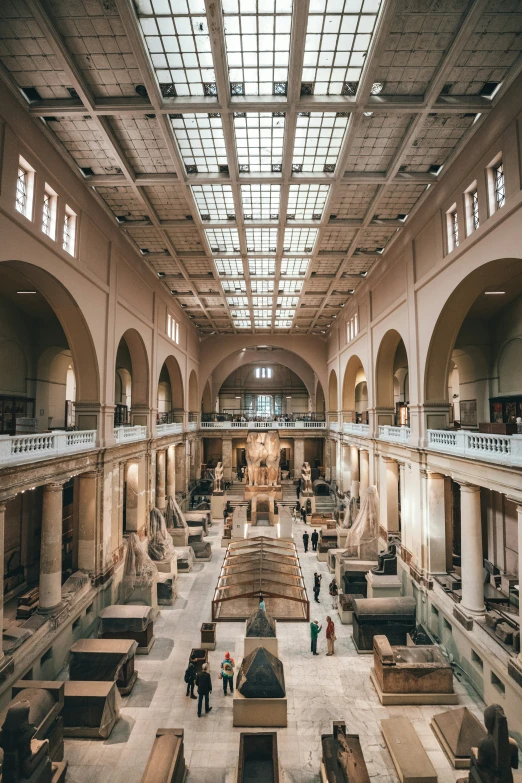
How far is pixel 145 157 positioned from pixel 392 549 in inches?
600

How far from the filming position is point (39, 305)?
589 inches

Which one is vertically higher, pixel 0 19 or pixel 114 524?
pixel 0 19

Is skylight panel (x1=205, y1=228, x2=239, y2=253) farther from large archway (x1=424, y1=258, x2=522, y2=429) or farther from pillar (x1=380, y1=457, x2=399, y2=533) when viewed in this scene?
pillar (x1=380, y1=457, x2=399, y2=533)

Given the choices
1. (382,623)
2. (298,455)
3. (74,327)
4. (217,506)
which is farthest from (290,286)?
(382,623)

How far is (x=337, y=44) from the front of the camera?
8305mm

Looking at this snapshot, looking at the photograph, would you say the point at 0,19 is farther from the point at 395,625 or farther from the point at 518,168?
the point at 395,625

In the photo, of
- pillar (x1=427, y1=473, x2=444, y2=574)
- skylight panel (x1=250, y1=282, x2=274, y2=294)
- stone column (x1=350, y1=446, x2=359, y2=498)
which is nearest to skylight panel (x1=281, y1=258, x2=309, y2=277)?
skylight panel (x1=250, y1=282, x2=274, y2=294)

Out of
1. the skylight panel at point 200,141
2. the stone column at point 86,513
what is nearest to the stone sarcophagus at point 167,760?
the stone column at point 86,513

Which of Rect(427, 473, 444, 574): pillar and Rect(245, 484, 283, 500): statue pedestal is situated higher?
Rect(427, 473, 444, 574): pillar

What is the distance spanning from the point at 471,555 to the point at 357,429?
1282 centimetres

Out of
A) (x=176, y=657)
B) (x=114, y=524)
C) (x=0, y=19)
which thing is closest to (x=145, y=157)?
(x=0, y=19)

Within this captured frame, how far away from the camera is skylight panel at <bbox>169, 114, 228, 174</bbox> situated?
1045cm

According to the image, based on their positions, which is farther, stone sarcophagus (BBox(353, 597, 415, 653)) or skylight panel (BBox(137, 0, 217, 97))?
stone sarcophagus (BBox(353, 597, 415, 653))

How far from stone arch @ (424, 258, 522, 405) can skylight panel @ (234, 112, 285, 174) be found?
6.15 m
